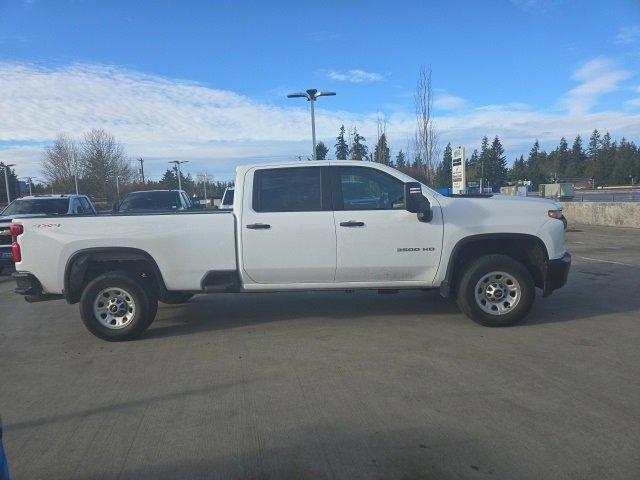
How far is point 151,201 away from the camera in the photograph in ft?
44.9

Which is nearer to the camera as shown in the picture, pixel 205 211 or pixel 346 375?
pixel 346 375

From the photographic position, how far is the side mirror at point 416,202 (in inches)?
234

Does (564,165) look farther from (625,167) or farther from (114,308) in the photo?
(114,308)

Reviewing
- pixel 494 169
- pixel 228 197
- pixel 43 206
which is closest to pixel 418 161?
pixel 228 197

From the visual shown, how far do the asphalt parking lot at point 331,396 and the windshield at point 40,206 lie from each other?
7.43 m

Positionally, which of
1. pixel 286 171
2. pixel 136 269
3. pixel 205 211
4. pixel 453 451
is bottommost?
pixel 453 451

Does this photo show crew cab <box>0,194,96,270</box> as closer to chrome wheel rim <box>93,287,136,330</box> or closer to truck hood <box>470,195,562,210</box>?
chrome wheel rim <box>93,287,136,330</box>

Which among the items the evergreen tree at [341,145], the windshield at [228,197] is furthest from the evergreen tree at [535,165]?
the windshield at [228,197]

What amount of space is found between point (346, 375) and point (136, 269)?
3000mm

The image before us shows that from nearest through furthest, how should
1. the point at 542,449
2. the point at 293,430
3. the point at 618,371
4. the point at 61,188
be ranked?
the point at 542,449 → the point at 293,430 → the point at 618,371 → the point at 61,188

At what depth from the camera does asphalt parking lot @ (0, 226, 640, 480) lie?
11.1 feet

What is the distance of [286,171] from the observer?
21.0 feet

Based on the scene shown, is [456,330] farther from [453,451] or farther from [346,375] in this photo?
[453,451]

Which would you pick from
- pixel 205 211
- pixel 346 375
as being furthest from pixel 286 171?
pixel 346 375
